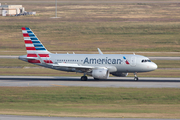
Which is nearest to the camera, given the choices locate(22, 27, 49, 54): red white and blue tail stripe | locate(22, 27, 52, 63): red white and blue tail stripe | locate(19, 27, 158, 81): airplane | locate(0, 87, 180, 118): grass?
locate(0, 87, 180, 118): grass

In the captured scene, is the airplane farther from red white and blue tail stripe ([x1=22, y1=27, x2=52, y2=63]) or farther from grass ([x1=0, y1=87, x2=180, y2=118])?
grass ([x1=0, y1=87, x2=180, y2=118])

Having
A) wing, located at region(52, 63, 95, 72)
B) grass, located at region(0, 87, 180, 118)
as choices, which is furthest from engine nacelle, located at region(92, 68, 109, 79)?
grass, located at region(0, 87, 180, 118)

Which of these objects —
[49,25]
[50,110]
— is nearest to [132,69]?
[50,110]

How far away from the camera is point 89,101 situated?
33.3 metres

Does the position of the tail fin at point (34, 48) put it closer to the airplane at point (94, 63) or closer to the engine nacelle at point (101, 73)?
the airplane at point (94, 63)

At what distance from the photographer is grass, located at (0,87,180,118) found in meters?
27.5

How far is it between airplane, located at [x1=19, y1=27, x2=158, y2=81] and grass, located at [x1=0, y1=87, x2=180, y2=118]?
8.04 metres

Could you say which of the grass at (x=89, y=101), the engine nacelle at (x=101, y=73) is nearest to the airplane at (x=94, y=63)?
the engine nacelle at (x=101, y=73)

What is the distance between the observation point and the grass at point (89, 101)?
27.5m

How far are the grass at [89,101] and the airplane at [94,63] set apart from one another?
804 cm

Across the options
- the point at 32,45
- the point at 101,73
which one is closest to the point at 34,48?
the point at 32,45

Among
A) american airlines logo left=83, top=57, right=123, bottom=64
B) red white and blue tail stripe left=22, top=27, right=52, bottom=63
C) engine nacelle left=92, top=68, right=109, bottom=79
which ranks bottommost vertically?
engine nacelle left=92, top=68, right=109, bottom=79

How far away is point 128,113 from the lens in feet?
87.1

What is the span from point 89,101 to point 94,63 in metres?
14.6
